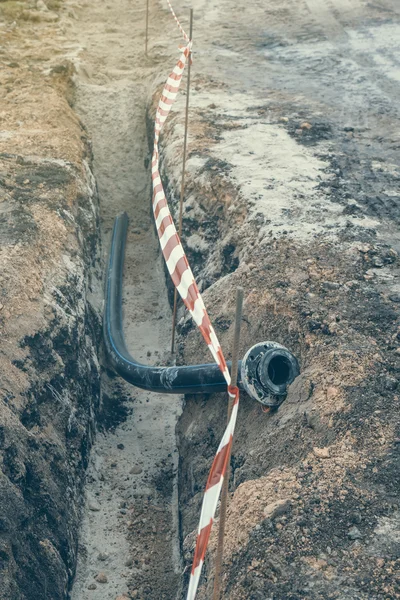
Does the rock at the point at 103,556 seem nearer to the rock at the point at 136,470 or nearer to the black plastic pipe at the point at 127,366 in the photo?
the rock at the point at 136,470

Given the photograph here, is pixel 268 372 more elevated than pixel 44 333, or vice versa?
pixel 268 372

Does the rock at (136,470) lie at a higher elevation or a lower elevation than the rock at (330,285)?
lower

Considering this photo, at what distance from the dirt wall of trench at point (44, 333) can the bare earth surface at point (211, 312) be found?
0.03m

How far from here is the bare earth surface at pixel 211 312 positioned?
6324mm

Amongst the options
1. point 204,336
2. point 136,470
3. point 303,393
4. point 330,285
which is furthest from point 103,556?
point 330,285

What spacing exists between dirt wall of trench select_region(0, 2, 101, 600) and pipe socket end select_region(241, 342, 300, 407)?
2244 mm

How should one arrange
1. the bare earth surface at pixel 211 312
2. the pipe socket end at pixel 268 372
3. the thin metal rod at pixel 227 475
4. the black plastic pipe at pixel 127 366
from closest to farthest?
1. the thin metal rod at pixel 227 475
2. the bare earth surface at pixel 211 312
3. the pipe socket end at pixel 268 372
4. the black plastic pipe at pixel 127 366

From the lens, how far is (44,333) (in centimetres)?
870

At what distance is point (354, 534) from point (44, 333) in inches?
171

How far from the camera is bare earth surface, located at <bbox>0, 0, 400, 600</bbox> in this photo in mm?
6324

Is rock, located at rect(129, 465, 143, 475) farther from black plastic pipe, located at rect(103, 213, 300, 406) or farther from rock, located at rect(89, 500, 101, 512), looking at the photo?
black plastic pipe, located at rect(103, 213, 300, 406)

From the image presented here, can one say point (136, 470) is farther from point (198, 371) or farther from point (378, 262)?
point (378, 262)

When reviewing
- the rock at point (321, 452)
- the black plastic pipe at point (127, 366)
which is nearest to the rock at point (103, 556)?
the black plastic pipe at point (127, 366)

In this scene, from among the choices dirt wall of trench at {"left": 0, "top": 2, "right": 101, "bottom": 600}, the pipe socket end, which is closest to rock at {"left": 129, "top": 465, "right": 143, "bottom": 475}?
dirt wall of trench at {"left": 0, "top": 2, "right": 101, "bottom": 600}
